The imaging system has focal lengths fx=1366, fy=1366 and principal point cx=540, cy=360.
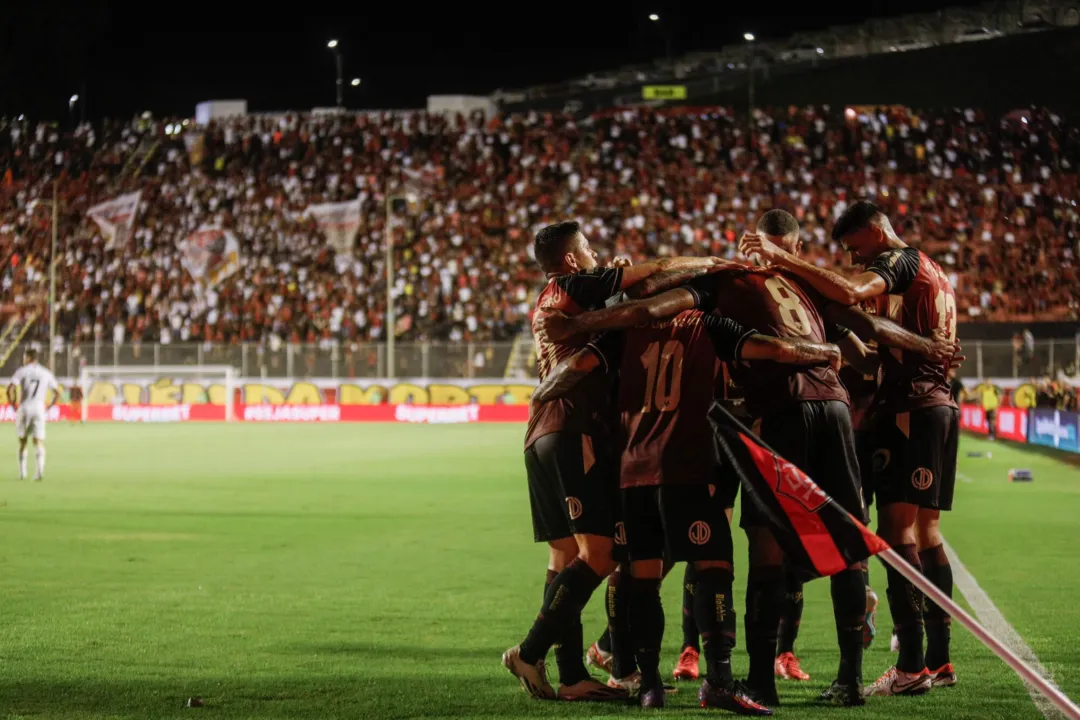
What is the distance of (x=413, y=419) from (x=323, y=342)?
3.59 m

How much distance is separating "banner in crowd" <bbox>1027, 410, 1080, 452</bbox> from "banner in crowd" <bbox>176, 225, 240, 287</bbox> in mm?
25800

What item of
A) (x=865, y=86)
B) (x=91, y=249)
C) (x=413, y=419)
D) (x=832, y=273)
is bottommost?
(x=413, y=419)

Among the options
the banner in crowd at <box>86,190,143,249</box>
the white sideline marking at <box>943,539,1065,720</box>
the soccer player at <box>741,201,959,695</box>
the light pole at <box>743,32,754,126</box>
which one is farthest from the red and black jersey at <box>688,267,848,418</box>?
the light pole at <box>743,32,754,126</box>

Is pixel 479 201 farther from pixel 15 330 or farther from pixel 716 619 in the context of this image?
pixel 716 619

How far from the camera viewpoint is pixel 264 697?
20.8 feet

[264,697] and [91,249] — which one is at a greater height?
[91,249]

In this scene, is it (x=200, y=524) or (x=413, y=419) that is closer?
(x=200, y=524)

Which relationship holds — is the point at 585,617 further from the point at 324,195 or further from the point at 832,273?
the point at 324,195

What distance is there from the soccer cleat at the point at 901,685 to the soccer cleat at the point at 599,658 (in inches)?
54.6

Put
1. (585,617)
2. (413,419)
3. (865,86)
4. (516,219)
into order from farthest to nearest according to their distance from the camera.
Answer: (865,86) < (516,219) < (413,419) < (585,617)

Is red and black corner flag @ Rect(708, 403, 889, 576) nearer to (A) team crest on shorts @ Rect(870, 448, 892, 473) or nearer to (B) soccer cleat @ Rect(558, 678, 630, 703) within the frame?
(B) soccer cleat @ Rect(558, 678, 630, 703)

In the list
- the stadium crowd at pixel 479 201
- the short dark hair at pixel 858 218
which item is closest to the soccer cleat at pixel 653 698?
the short dark hair at pixel 858 218

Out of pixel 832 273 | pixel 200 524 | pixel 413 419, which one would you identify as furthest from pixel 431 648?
pixel 413 419

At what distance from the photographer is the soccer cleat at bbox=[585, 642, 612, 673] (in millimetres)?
7203
